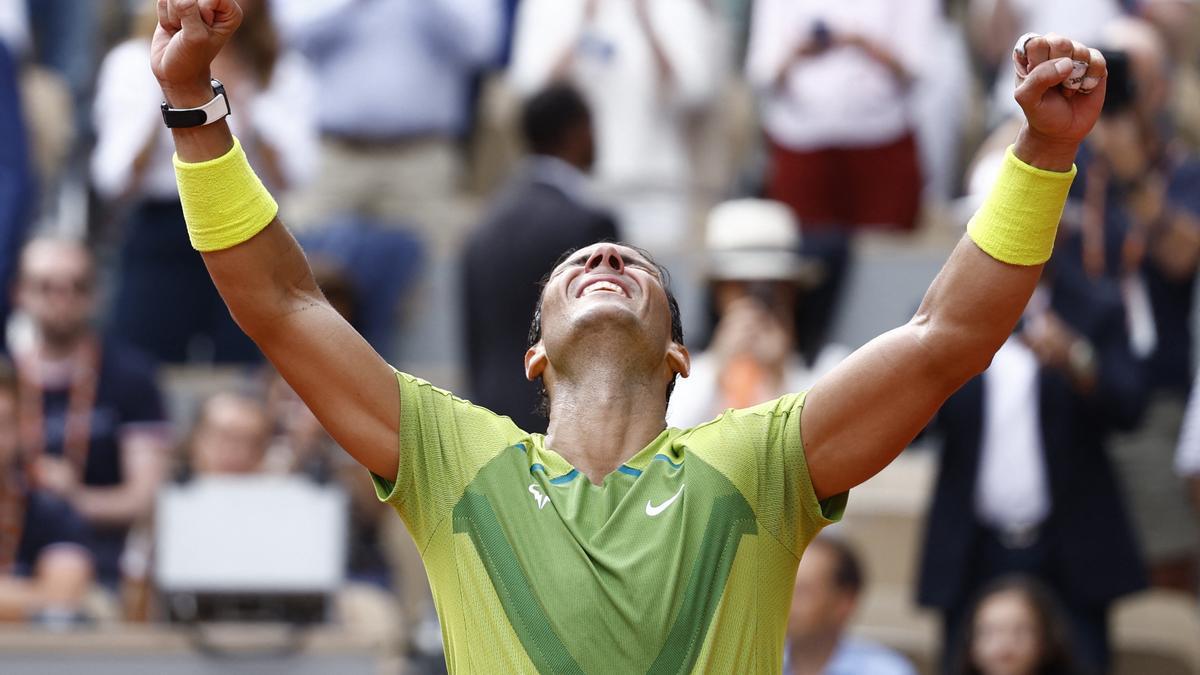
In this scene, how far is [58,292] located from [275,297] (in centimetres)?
442

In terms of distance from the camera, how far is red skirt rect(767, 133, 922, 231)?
951cm

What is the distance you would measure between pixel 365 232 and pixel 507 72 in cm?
149

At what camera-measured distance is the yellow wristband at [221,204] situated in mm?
3715

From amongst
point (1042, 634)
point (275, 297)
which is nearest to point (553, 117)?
point (1042, 634)

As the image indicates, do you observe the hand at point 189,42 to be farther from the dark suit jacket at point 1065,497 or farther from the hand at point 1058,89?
the dark suit jacket at point 1065,497

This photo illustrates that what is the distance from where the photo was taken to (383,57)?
958cm

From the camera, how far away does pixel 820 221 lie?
9.60 metres

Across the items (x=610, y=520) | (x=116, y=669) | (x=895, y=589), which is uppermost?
(x=610, y=520)

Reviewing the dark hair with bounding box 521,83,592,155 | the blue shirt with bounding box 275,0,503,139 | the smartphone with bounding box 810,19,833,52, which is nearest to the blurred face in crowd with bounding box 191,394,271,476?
the dark hair with bounding box 521,83,592,155

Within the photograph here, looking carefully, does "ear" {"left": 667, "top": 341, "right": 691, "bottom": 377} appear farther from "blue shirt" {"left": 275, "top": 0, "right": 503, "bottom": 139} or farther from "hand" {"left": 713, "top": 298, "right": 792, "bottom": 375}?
"blue shirt" {"left": 275, "top": 0, "right": 503, "bottom": 139}

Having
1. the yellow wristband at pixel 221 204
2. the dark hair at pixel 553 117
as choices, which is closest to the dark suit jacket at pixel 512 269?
the dark hair at pixel 553 117

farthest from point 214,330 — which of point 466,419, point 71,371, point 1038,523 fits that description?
point 466,419

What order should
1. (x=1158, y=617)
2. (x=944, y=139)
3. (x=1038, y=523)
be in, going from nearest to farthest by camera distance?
(x=1038, y=523)
(x=1158, y=617)
(x=944, y=139)

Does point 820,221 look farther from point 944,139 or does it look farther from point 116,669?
point 116,669
